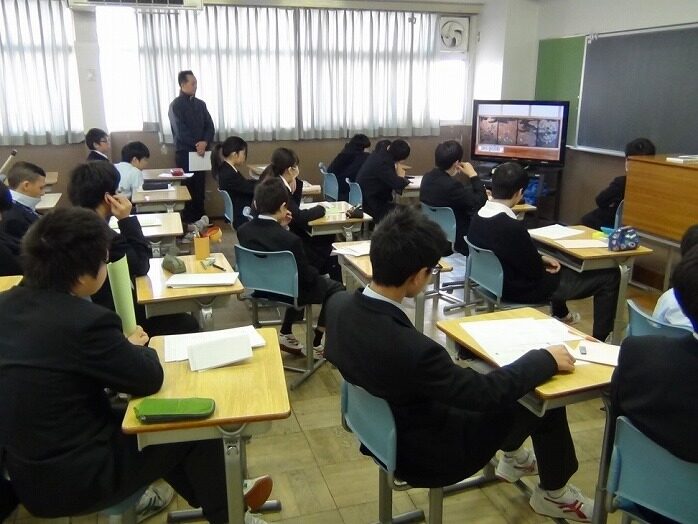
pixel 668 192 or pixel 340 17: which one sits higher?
pixel 340 17

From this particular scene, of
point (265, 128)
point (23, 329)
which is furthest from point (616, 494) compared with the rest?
point (265, 128)

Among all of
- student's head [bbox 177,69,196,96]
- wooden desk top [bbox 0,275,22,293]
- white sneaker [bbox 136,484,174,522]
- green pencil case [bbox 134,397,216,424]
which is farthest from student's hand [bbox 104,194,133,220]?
student's head [bbox 177,69,196,96]

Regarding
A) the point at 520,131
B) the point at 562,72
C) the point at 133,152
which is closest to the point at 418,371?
the point at 133,152

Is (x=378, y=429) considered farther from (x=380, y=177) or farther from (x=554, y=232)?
(x=380, y=177)

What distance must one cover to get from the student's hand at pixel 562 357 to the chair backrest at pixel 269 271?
1.66m

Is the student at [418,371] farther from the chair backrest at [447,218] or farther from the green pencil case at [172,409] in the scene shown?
the chair backrest at [447,218]

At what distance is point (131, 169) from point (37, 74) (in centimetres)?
245

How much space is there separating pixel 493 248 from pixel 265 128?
493 centimetres

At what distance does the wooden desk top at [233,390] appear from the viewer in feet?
5.37

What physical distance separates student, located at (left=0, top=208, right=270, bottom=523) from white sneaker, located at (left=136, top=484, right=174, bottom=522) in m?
0.72

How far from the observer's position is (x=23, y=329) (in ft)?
5.02

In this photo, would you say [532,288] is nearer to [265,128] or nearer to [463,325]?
[463,325]

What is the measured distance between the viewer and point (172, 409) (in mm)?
1624

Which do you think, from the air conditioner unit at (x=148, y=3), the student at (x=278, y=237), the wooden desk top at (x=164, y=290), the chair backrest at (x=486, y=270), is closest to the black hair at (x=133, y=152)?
the air conditioner unit at (x=148, y=3)
